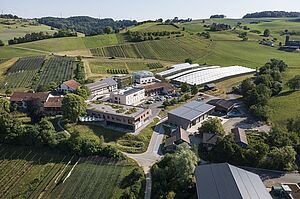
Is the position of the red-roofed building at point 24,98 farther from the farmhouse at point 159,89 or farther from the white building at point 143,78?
the white building at point 143,78

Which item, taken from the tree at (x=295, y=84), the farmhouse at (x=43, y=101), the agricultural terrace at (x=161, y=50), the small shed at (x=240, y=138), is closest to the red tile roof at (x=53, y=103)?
the farmhouse at (x=43, y=101)

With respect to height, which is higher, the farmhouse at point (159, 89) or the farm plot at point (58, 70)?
the farm plot at point (58, 70)

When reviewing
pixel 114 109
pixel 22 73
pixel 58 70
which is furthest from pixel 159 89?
pixel 22 73

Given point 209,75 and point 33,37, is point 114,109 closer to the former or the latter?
point 209,75

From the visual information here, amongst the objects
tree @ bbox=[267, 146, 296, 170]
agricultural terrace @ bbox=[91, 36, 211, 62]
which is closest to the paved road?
tree @ bbox=[267, 146, 296, 170]

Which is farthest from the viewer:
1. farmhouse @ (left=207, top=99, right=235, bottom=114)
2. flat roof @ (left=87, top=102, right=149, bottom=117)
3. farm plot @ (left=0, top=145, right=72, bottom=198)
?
farmhouse @ (left=207, top=99, right=235, bottom=114)

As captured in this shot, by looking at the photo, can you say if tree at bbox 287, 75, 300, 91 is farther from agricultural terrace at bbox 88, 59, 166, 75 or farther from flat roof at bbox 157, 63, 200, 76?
agricultural terrace at bbox 88, 59, 166, 75
